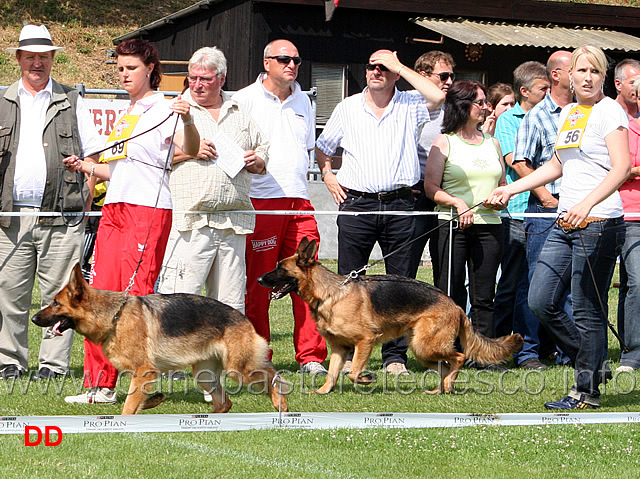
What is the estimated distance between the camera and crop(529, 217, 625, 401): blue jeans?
225 inches

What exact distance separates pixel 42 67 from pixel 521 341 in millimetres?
4000

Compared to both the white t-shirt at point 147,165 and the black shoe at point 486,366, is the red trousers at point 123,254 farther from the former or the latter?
the black shoe at point 486,366

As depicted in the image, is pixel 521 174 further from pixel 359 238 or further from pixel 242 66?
pixel 242 66

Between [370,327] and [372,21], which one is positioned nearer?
[370,327]

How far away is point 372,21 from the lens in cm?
2150

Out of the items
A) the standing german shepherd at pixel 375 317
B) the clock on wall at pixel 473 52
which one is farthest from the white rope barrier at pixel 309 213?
the clock on wall at pixel 473 52

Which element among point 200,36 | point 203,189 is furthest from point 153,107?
point 200,36

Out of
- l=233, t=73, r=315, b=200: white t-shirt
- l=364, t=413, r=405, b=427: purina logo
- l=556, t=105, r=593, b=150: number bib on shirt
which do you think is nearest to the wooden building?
l=233, t=73, r=315, b=200: white t-shirt

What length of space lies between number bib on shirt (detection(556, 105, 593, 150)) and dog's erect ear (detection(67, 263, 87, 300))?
3.05 m

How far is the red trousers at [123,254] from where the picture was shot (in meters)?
6.07

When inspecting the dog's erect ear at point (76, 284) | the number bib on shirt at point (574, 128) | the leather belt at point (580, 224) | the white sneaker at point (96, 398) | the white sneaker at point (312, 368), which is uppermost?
the number bib on shirt at point (574, 128)

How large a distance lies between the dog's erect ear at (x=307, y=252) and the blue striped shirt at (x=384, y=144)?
37.4 inches

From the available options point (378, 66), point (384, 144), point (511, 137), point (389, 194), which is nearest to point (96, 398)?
point (389, 194)

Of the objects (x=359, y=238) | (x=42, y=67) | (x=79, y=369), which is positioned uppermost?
(x=42, y=67)
